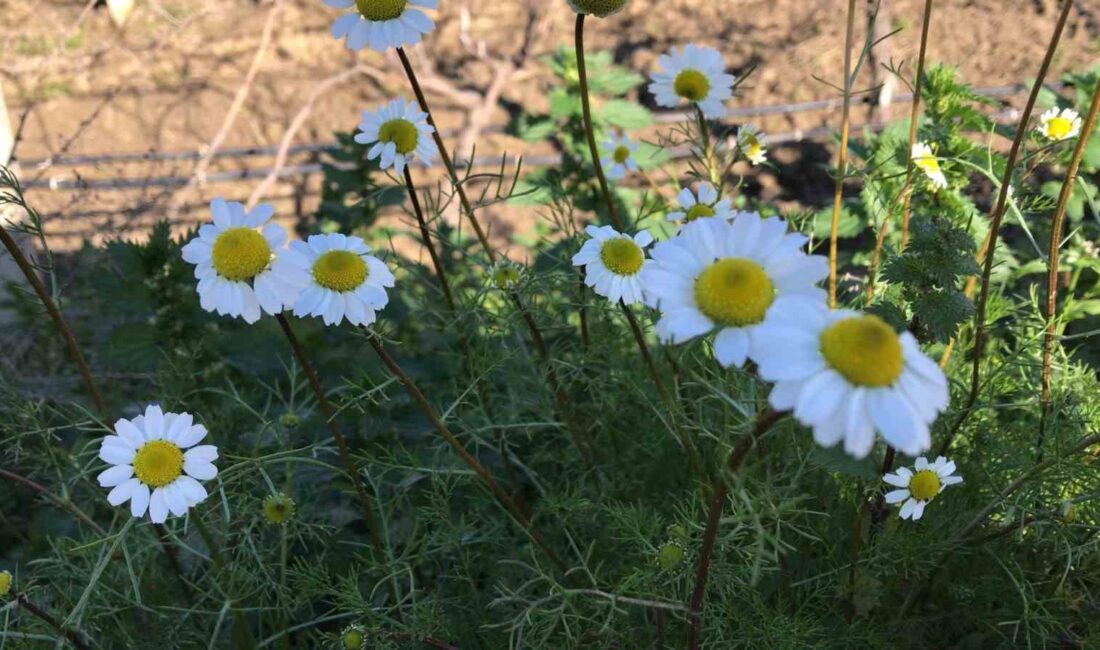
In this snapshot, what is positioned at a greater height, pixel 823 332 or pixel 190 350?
pixel 190 350

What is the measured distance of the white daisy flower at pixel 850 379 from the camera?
737 millimetres

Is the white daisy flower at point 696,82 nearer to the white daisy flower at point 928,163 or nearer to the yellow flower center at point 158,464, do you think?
the white daisy flower at point 928,163

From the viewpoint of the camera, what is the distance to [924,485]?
50.9 inches

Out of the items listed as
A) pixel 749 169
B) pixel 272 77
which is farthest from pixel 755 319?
pixel 272 77

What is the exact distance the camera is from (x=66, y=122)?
3986mm

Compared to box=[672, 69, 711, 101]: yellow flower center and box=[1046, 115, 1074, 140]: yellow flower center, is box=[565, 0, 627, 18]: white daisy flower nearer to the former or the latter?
box=[672, 69, 711, 101]: yellow flower center

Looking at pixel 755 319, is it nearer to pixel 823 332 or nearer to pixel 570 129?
pixel 823 332

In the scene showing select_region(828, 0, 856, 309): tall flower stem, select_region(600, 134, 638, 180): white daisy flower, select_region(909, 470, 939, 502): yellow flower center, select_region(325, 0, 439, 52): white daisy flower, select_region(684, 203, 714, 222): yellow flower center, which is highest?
select_region(600, 134, 638, 180): white daisy flower

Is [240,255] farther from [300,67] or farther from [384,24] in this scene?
[300,67]

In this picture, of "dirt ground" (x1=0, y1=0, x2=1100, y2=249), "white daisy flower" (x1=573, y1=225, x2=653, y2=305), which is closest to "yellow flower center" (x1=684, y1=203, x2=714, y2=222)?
"white daisy flower" (x1=573, y1=225, x2=653, y2=305)

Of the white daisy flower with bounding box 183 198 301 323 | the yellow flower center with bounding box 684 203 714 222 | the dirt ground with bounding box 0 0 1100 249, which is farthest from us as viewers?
the dirt ground with bounding box 0 0 1100 249

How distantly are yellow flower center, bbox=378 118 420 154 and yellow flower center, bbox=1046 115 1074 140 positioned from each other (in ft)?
3.99

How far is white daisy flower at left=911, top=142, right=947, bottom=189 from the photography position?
5.63 ft

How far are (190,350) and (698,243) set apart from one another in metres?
1.65
